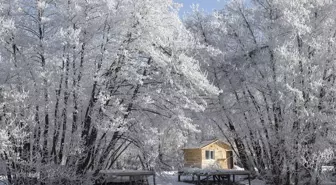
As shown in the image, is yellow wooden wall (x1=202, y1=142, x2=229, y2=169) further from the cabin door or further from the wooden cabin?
the cabin door

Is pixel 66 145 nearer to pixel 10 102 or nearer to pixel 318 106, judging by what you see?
pixel 10 102

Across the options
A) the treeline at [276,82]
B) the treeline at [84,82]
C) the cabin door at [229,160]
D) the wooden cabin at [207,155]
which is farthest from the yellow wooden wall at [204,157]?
the treeline at [84,82]

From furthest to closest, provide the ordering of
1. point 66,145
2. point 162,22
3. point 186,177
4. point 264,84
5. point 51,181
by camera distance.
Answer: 1. point 186,177
2. point 264,84
3. point 162,22
4. point 66,145
5. point 51,181

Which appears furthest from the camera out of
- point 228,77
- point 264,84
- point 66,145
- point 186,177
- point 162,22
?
point 186,177

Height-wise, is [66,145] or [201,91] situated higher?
[201,91]

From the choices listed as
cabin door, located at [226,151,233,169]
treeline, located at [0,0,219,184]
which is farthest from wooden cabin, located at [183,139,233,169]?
treeline, located at [0,0,219,184]

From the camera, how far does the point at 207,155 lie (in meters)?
35.2

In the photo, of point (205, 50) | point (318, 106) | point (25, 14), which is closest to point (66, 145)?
point (25, 14)

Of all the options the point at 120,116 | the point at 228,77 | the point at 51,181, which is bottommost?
the point at 51,181

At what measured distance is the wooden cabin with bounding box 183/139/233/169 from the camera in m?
34.6

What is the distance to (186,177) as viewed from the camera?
2819 cm

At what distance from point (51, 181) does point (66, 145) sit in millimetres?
1746

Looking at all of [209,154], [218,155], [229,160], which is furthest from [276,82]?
[229,160]

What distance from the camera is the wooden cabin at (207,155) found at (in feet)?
113
